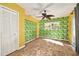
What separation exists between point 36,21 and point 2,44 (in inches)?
32.5

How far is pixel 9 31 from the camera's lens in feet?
6.98

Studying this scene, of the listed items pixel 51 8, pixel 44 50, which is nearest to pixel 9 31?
pixel 44 50

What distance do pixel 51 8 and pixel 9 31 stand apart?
97cm

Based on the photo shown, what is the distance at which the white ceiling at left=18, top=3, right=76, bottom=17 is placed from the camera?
2121 mm

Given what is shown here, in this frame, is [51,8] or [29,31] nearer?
[51,8]

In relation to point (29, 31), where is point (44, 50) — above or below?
below

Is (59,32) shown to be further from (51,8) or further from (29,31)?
(29,31)

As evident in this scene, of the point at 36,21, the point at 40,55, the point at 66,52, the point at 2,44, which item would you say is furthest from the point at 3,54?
the point at 66,52

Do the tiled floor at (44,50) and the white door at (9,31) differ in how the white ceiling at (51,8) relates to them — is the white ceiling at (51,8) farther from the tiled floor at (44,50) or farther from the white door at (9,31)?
the tiled floor at (44,50)

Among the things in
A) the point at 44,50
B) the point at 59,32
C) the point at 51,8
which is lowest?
the point at 44,50

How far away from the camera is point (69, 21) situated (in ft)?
7.08

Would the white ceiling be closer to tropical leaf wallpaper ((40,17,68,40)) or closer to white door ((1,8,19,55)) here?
tropical leaf wallpaper ((40,17,68,40))

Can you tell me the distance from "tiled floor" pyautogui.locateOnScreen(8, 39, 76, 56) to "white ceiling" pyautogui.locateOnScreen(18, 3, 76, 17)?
0.62 metres

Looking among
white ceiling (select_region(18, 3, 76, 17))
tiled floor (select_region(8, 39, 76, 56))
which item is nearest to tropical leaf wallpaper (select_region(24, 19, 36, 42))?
tiled floor (select_region(8, 39, 76, 56))
